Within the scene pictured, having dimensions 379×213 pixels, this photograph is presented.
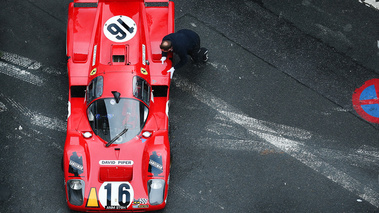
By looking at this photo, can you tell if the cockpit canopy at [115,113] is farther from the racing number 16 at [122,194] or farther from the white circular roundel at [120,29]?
the white circular roundel at [120,29]

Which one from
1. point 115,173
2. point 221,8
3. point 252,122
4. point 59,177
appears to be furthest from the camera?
point 221,8

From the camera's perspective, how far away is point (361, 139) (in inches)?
292

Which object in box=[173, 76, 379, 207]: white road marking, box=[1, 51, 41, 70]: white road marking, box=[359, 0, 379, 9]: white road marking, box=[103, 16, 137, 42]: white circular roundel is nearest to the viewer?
box=[103, 16, 137, 42]: white circular roundel

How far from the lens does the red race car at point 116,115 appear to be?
20.6 feet

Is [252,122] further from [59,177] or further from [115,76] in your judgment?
[59,177]

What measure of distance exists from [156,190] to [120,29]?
8.83 feet

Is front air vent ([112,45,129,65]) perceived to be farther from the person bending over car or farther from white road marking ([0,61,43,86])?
Result: white road marking ([0,61,43,86])

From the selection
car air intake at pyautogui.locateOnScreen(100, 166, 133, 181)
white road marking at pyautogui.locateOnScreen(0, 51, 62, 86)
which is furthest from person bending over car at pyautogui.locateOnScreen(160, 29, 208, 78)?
white road marking at pyautogui.locateOnScreen(0, 51, 62, 86)

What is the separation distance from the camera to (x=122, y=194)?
6238 millimetres

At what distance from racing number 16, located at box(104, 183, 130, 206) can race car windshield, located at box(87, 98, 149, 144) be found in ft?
2.19

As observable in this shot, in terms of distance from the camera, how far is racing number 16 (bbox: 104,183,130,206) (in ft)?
20.4

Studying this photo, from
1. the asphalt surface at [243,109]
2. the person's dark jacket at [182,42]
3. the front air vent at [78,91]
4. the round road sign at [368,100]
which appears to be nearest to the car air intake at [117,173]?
the asphalt surface at [243,109]

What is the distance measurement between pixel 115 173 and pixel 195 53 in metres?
2.55

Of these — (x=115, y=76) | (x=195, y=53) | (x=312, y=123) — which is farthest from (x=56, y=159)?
(x=312, y=123)
